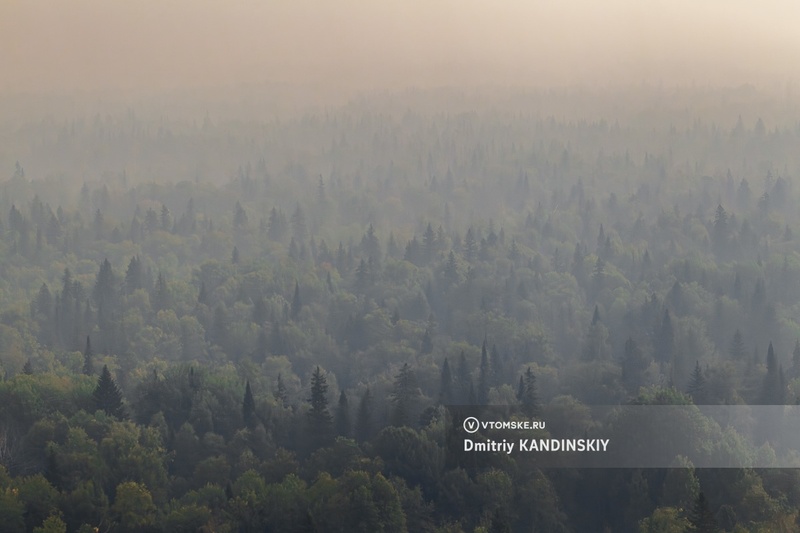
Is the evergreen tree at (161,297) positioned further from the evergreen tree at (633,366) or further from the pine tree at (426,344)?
the evergreen tree at (633,366)

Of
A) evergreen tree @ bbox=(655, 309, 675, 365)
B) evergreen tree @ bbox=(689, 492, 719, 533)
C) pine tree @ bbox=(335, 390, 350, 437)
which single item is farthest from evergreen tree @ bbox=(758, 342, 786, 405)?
evergreen tree @ bbox=(689, 492, 719, 533)

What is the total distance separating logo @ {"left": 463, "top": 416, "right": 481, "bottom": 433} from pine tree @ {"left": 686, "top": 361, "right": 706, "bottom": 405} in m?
27.6

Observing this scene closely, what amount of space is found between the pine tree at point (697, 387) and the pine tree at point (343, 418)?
1460 inches

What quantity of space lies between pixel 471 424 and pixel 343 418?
12940mm

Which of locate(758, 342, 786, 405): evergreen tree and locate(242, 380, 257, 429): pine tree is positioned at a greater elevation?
locate(758, 342, 786, 405): evergreen tree

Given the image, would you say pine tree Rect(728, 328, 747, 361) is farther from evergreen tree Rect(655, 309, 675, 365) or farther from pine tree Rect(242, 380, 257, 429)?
pine tree Rect(242, 380, 257, 429)

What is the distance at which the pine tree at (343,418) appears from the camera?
370 ft

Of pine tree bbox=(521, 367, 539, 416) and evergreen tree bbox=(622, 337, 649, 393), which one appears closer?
pine tree bbox=(521, 367, 539, 416)

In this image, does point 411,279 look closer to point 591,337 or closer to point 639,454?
point 591,337

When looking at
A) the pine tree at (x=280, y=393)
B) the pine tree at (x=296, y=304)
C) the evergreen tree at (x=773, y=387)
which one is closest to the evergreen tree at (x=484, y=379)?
the pine tree at (x=280, y=393)

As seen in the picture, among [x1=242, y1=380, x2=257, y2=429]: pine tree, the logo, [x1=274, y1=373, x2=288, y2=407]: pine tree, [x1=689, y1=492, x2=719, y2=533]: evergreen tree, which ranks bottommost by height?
[x1=689, y1=492, x2=719, y2=533]: evergreen tree

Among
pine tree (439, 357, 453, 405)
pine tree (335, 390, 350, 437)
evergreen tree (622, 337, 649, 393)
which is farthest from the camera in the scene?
evergreen tree (622, 337, 649, 393)

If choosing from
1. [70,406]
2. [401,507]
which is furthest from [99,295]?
[401,507]

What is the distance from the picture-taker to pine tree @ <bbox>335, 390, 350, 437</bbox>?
113m
